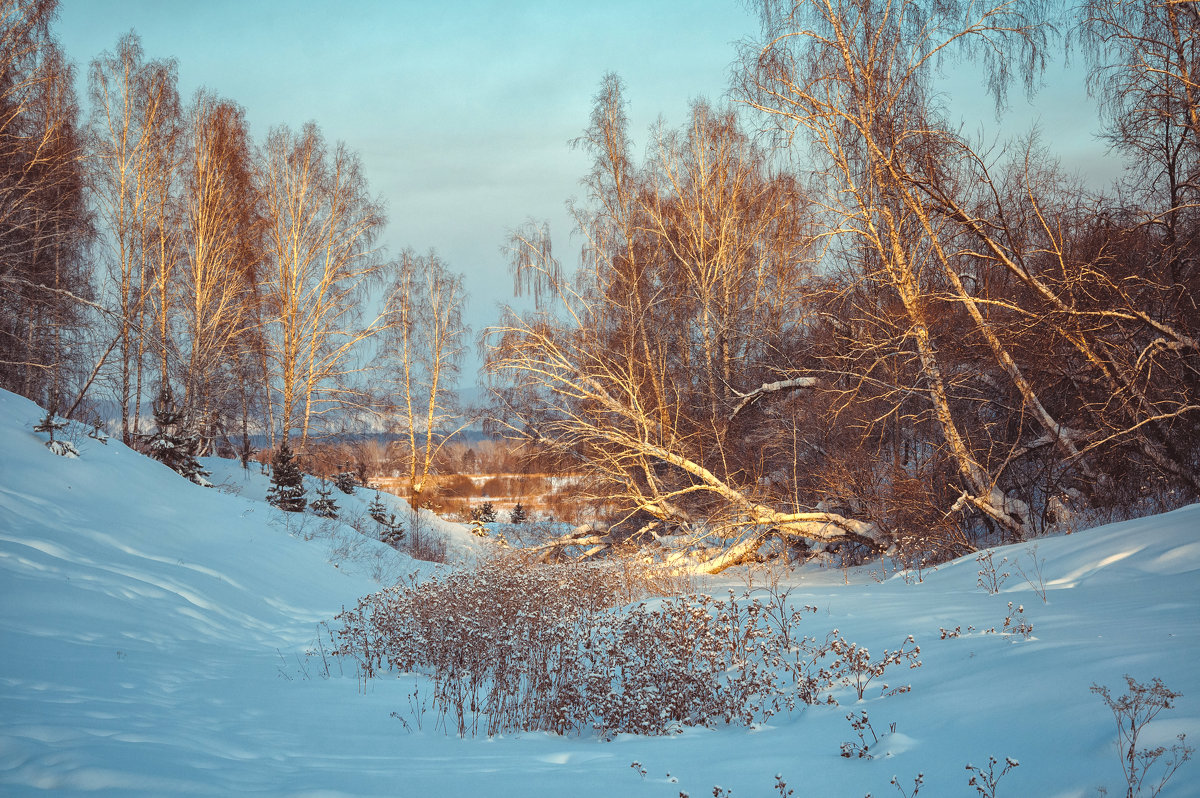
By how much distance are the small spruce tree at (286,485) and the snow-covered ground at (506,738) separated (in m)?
8.39

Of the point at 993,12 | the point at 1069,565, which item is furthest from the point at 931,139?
the point at 1069,565

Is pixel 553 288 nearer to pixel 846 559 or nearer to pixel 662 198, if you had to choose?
pixel 662 198

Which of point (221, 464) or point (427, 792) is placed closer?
point (427, 792)

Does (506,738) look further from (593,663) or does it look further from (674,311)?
(674,311)

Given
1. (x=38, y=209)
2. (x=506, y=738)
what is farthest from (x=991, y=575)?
(x=38, y=209)

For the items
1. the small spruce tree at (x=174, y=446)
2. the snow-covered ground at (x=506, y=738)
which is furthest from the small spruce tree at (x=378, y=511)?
the snow-covered ground at (x=506, y=738)

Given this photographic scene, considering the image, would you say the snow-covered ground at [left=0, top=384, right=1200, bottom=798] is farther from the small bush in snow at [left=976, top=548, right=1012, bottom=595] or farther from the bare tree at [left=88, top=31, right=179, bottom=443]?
the bare tree at [left=88, top=31, right=179, bottom=443]

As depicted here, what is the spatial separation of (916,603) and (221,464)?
1883 cm

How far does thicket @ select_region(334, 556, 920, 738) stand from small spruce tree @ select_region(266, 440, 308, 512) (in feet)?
33.1

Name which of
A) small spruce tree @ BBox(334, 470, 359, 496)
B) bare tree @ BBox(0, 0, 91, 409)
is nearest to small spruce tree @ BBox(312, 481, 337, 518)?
small spruce tree @ BBox(334, 470, 359, 496)

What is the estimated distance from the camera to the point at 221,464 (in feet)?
61.9

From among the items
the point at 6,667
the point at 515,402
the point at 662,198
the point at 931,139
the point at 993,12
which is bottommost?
the point at 6,667

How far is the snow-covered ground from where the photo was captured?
258cm

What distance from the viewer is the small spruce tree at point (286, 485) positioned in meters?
15.5
